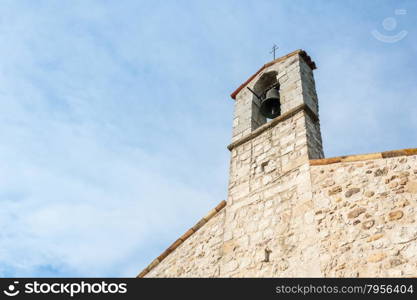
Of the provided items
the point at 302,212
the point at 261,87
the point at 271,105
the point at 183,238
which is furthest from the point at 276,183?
the point at 261,87

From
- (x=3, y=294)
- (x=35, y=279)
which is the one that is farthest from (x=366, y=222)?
(x=3, y=294)

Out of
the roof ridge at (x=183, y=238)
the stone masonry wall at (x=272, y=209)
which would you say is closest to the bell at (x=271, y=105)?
the stone masonry wall at (x=272, y=209)

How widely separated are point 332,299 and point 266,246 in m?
1.19

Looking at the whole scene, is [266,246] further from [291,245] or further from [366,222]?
[366,222]

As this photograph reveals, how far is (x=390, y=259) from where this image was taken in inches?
147

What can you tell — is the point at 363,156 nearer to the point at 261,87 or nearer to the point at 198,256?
the point at 198,256

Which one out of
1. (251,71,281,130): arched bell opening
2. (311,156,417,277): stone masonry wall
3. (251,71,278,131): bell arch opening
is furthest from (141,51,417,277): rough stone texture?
(251,71,278,131): bell arch opening

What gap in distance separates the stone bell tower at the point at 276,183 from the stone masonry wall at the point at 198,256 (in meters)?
0.16

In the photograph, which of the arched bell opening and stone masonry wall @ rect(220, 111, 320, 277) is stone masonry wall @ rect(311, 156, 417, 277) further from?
the arched bell opening

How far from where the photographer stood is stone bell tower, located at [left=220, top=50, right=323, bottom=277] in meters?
4.55

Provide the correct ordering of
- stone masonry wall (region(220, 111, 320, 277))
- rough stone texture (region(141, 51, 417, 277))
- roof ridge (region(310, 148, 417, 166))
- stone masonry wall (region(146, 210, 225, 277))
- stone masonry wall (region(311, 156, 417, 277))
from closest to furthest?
1. stone masonry wall (region(311, 156, 417, 277))
2. rough stone texture (region(141, 51, 417, 277))
3. roof ridge (region(310, 148, 417, 166))
4. stone masonry wall (region(220, 111, 320, 277))
5. stone masonry wall (region(146, 210, 225, 277))

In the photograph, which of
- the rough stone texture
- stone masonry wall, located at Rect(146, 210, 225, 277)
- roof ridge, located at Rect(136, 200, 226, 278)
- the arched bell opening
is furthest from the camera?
the arched bell opening

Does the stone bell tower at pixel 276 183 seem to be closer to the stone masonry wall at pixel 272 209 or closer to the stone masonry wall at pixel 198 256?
the stone masonry wall at pixel 272 209

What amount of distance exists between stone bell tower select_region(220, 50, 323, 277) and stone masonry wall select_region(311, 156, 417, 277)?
0.19 meters
